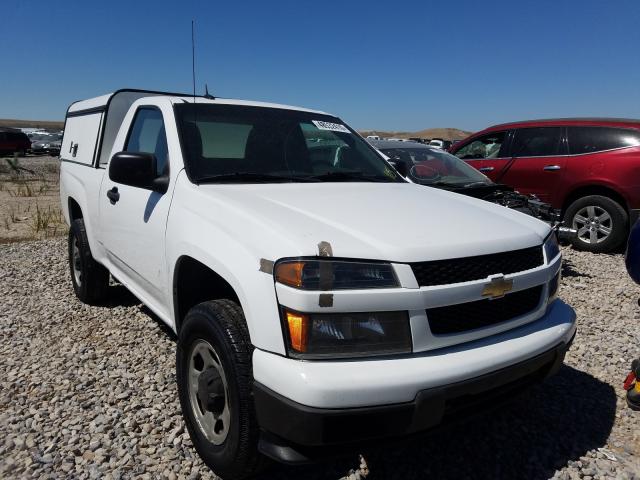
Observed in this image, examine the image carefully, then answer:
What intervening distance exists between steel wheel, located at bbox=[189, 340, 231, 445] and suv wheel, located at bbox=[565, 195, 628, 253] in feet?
21.0

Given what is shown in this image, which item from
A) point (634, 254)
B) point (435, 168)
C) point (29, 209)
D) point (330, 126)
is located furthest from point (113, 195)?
point (29, 209)

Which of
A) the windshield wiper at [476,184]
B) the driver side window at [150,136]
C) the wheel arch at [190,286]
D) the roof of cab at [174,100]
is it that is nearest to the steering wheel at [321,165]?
the roof of cab at [174,100]

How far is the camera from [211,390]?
216 cm

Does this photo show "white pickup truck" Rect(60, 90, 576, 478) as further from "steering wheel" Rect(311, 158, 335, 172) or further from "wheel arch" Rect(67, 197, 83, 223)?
"wheel arch" Rect(67, 197, 83, 223)

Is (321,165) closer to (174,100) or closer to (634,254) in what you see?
(174,100)

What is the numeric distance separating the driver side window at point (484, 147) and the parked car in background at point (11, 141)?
90.4ft

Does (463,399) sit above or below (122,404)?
above

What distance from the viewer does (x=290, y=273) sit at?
70.7 inches

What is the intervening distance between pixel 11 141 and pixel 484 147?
29.3m

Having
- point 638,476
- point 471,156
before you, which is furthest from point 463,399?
point 471,156

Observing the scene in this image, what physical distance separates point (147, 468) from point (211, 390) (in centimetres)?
60


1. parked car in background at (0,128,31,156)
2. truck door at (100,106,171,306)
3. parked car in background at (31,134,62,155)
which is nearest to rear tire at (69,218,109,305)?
truck door at (100,106,171,306)

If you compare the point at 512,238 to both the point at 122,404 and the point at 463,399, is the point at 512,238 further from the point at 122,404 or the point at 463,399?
the point at 122,404

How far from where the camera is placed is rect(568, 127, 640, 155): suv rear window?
21.5 feet
